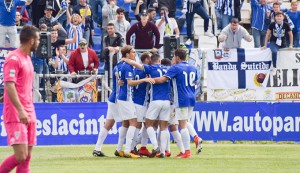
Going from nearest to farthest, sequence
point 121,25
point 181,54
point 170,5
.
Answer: point 181,54, point 121,25, point 170,5

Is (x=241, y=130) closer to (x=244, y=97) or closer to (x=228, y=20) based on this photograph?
(x=244, y=97)

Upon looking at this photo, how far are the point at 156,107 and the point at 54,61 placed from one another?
333 inches

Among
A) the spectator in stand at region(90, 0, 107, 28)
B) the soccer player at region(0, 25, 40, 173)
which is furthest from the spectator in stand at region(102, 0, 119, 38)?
the soccer player at region(0, 25, 40, 173)

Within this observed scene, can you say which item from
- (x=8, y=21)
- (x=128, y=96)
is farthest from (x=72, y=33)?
(x=128, y=96)

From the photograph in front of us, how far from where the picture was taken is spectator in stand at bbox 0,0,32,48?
29.2 m

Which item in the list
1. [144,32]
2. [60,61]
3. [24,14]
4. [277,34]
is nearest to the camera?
[60,61]

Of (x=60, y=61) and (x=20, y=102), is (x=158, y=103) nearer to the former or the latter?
(x=60, y=61)

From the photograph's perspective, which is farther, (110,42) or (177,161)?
(110,42)

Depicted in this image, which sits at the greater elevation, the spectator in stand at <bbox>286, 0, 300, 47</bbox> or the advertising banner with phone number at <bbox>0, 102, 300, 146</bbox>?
the spectator in stand at <bbox>286, 0, 300, 47</bbox>

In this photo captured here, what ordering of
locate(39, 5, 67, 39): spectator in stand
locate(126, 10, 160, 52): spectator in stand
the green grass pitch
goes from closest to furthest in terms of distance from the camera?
the green grass pitch
locate(126, 10, 160, 52): spectator in stand
locate(39, 5, 67, 39): spectator in stand

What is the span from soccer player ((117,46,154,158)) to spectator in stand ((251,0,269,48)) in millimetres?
10760

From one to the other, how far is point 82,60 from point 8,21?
2.49 meters

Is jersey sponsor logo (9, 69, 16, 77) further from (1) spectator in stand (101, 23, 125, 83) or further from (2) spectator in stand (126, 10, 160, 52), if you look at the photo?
(2) spectator in stand (126, 10, 160, 52)

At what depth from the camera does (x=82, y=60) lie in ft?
93.6
